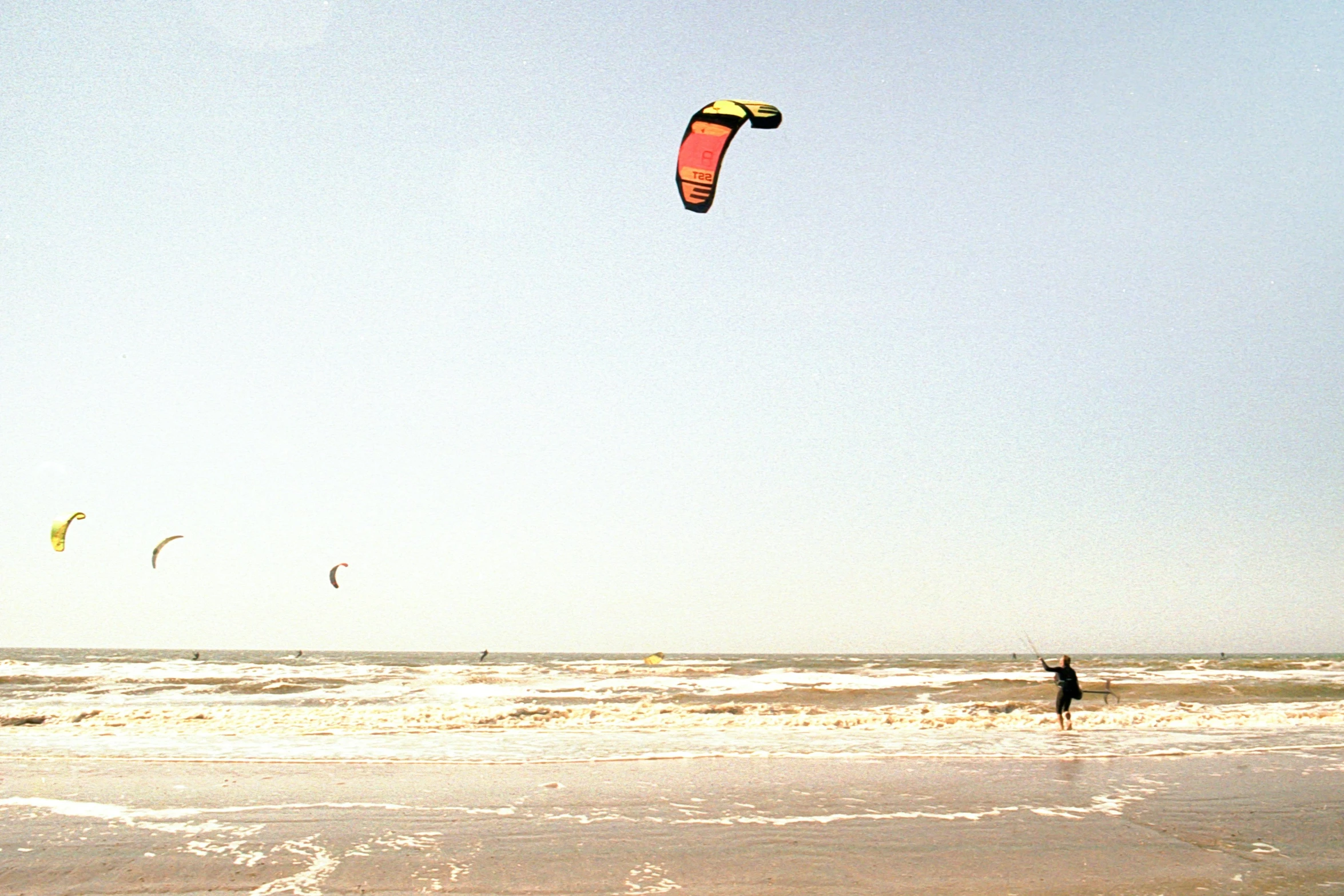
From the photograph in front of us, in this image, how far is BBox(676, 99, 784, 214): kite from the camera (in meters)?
11.6

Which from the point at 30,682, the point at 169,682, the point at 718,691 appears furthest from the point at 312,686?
the point at 718,691

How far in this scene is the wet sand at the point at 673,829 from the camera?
5.88 meters

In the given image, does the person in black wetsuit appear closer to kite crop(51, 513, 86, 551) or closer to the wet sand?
the wet sand

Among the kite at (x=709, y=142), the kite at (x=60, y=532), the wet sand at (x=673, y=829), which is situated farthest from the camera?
the kite at (x=60, y=532)

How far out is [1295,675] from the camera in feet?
124

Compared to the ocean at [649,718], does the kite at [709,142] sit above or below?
above

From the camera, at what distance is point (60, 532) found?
77.5 ft

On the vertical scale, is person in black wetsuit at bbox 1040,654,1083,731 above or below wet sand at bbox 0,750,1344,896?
above

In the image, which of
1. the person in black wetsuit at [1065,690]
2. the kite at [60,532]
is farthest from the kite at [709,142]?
the kite at [60,532]

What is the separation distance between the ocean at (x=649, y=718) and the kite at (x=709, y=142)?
7.90 meters

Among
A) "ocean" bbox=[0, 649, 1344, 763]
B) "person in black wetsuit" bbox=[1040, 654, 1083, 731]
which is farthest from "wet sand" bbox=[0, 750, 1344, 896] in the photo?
"person in black wetsuit" bbox=[1040, 654, 1083, 731]

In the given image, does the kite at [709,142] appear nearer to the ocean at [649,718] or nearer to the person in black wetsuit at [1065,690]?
the ocean at [649,718]

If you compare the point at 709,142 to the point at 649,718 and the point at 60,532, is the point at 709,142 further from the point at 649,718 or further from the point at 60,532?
the point at 60,532

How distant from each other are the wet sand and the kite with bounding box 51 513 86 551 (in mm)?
14957
